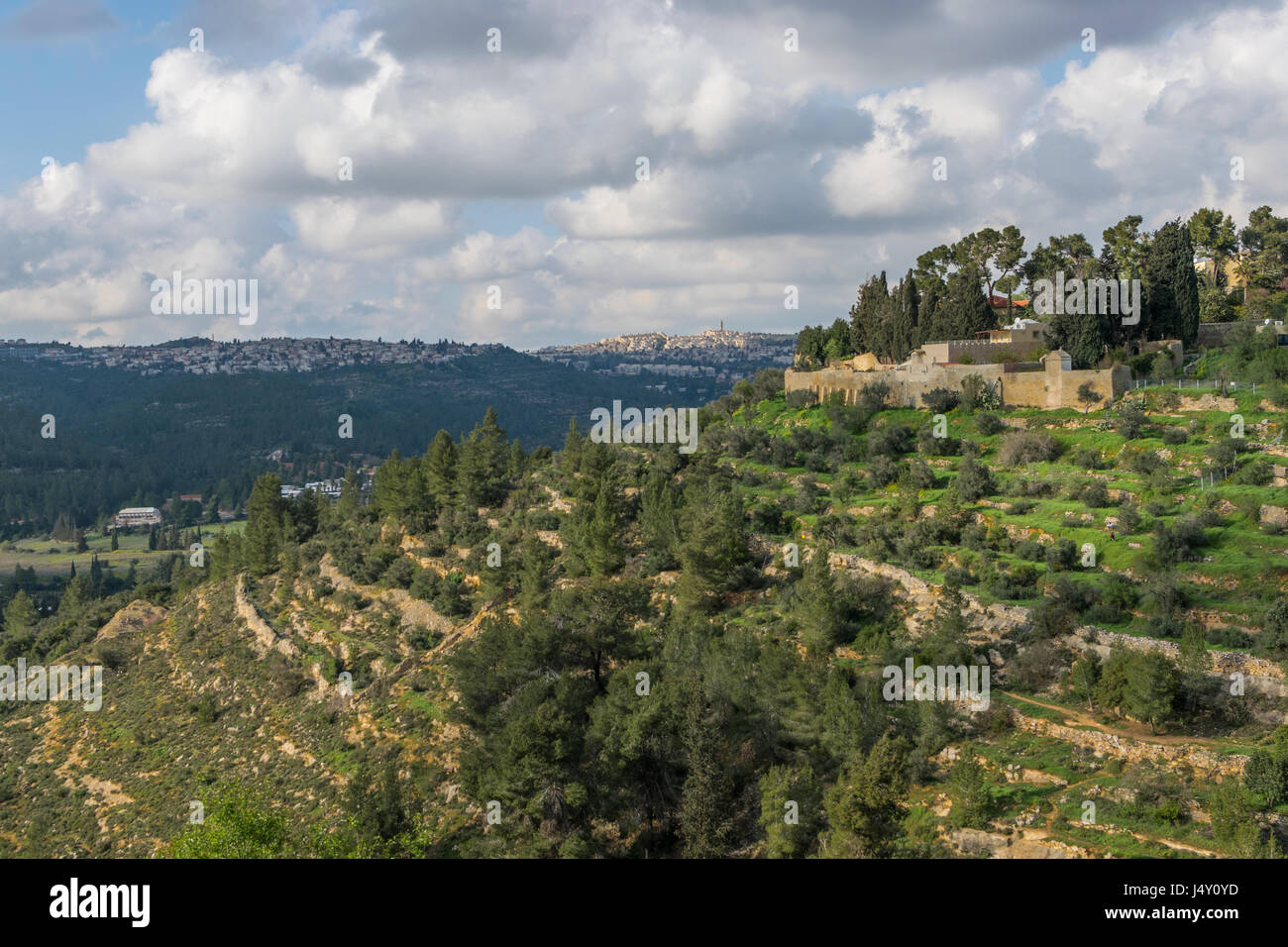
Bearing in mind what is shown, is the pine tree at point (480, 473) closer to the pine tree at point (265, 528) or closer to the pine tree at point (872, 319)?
the pine tree at point (265, 528)

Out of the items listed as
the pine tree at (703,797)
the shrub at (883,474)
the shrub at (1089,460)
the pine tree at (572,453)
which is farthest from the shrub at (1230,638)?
the pine tree at (572,453)

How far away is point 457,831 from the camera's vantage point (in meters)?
30.8

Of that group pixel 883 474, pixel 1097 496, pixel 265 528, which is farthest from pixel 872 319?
pixel 265 528

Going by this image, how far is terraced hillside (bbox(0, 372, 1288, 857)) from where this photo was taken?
2555 cm

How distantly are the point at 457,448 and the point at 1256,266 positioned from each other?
49259 mm

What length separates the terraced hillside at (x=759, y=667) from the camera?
83.8 feet

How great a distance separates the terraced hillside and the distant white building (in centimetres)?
11669

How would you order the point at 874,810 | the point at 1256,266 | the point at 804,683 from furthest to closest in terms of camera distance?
the point at 1256,266 → the point at 804,683 → the point at 874,810

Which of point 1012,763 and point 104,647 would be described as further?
point 104,647

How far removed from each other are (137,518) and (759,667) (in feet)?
533

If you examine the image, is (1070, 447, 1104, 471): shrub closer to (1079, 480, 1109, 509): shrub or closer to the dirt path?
(1079, 480, 1109, 509): shrub
